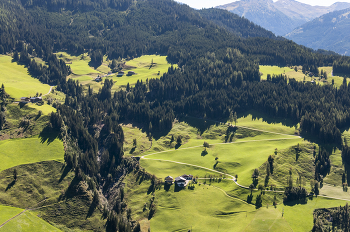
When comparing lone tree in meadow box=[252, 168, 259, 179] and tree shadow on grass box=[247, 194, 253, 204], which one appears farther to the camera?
lone tree in meadow box=[252, 168, 259, 179]

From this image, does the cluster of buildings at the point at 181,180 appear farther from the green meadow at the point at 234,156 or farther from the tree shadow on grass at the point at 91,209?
the tree shadow on grass at the point at 91,209

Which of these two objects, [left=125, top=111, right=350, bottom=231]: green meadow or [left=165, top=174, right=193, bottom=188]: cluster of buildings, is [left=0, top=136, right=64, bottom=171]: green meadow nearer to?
[left=125, top=111, right=350, bottom=231]: green meadow

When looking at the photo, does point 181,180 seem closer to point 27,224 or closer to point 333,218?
point 333,218

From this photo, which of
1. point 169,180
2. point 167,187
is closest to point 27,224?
point 167,187

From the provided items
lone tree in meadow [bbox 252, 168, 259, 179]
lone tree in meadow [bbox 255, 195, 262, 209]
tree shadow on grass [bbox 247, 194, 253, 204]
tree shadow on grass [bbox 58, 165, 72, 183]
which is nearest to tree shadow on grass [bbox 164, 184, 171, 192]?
tree shadow on grass [bbox 247, 194, 253, 204]

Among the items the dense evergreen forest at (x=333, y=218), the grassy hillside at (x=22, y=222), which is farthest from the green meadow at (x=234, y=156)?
the grassy hillside at (x=22, y=222)

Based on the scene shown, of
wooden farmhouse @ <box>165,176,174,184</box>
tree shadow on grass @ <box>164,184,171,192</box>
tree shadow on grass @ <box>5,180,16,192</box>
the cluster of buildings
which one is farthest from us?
wooden farmhouse @ <box>165,176,174,184</box>

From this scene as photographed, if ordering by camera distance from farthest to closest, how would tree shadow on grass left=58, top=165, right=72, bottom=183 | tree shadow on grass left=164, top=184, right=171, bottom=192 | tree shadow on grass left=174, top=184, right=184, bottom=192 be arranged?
tree shadow on grass left=164, top=184, right=171, bottom=192 < tree shadow on grass left=174, top=184, right=184, bottom=192 < tree shadow on grass left=58, top=165, right=72, bottom=183
